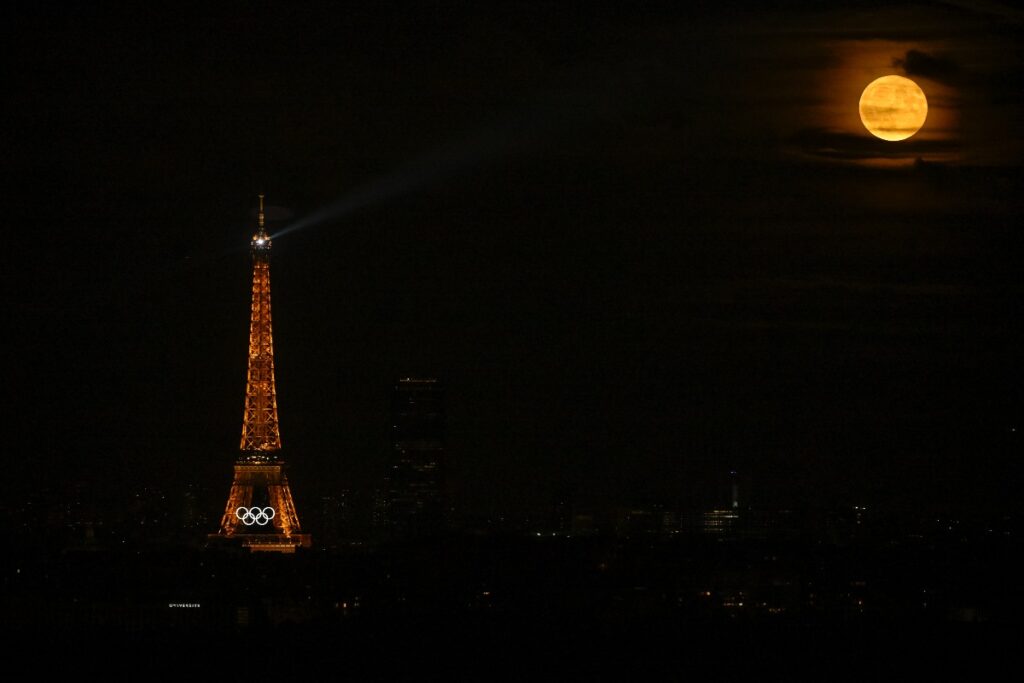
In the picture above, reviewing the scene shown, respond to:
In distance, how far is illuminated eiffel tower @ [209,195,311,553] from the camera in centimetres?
3762

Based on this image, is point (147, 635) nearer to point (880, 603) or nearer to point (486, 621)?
point (486, 621)

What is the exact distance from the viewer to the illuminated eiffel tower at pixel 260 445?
37625 mm

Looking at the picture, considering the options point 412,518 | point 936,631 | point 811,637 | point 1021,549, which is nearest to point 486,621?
point 811,637

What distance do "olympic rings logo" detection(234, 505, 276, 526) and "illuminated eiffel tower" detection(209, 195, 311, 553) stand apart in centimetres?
13

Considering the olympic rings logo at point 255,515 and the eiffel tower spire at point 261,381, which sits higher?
the eiffel tower spire at point 261,381

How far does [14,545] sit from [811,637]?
17.8 metres

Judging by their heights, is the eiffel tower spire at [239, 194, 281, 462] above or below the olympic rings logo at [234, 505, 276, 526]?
above

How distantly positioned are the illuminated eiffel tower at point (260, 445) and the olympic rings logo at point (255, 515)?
13cm

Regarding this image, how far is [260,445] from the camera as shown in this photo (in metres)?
38.0

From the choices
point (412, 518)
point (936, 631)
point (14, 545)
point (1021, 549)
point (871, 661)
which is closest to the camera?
point (871, 661)

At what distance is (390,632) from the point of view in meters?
26.0

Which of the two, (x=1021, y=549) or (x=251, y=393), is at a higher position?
(x=251, y=393)

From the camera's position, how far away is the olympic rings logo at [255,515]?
128 feet

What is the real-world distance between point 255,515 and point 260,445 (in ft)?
6.44
